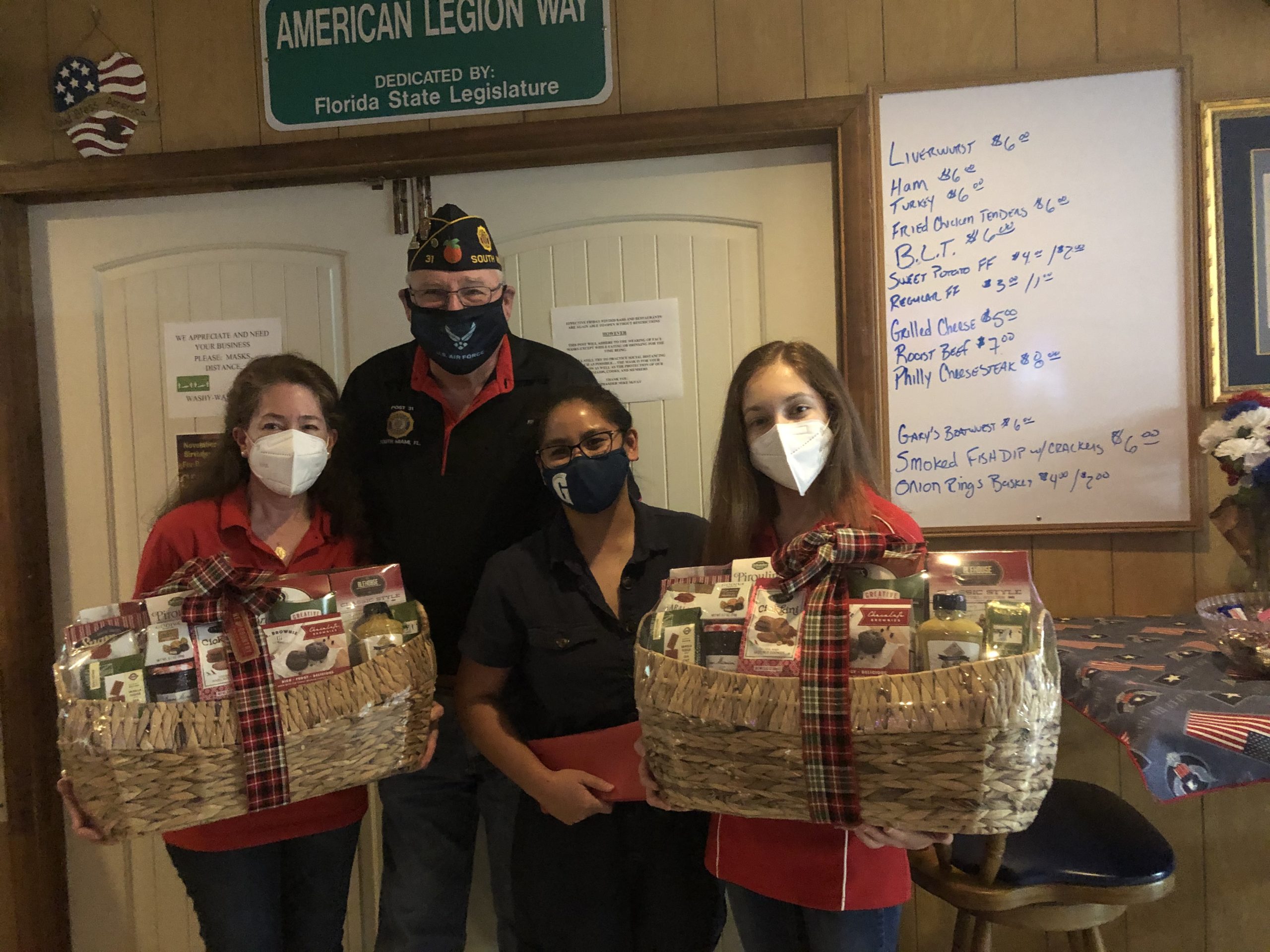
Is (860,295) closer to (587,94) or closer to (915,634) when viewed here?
(587,94)

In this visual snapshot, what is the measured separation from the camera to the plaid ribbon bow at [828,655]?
93 cm

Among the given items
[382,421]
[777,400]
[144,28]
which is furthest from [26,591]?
[777,400]

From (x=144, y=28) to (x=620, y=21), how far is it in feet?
3.66

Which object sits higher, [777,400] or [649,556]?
[777,400]

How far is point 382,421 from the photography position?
5.24 ft

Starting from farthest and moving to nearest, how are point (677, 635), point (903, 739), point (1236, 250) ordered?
point (1236, 250)
point (677, 635)
point (903, 739)

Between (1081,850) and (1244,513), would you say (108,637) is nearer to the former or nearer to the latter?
(1081,850)

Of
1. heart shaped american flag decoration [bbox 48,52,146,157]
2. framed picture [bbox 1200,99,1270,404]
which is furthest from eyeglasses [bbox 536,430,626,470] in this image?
heart shaped american flag decoration [bbox 48,52,146,157]

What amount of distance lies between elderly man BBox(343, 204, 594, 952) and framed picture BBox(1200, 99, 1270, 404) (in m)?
1.34

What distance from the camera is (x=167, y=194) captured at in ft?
6.59

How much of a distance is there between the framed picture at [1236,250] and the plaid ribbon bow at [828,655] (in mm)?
1168

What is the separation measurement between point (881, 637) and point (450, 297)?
3.13ft

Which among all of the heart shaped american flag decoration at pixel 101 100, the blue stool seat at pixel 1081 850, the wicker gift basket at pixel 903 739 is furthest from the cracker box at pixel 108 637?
the heart shaped american flag decoration at pixel 101 100

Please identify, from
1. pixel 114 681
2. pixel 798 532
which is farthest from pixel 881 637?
pixel 114 681
